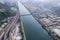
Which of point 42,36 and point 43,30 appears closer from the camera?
point 42,36

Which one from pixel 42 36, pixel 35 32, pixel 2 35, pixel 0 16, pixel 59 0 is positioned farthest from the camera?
pixel 59 0

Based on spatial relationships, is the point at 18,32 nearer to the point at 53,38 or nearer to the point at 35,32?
the point at 35,32

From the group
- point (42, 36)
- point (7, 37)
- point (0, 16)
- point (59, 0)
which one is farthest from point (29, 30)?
point (59, 0)

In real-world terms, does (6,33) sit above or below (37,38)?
above

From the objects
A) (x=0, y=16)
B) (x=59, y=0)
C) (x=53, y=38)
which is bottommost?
(x=53, y=38)

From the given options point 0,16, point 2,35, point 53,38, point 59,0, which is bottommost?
point 53,38

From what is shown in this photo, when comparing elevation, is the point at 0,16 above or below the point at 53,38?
above

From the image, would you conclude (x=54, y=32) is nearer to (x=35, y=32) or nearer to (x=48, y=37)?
(x=48, y=37)

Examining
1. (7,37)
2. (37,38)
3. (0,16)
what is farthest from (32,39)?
(0,16)

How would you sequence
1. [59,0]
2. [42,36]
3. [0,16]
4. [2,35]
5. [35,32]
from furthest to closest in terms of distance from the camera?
[59,0]
[0,16]
[35,32]
[42,36]
[2,35]
